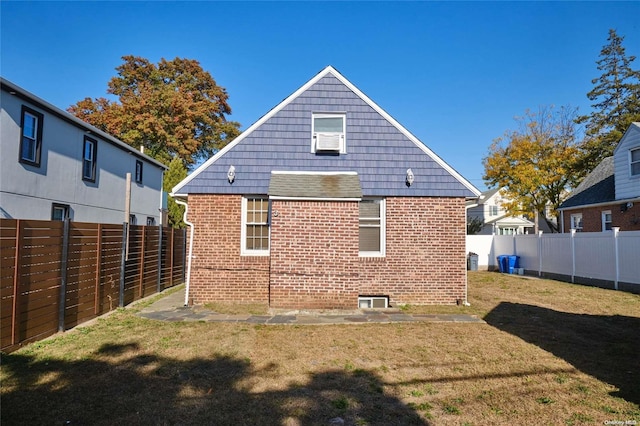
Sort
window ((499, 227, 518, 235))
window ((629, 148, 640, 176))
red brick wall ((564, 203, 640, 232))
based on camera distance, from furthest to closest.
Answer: window ((499, 227, 518, 235)) → red brick wall ((564, 203, 640, 232)) → window ((629, 148, 640, 176))

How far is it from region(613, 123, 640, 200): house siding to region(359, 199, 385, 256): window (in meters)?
14.4

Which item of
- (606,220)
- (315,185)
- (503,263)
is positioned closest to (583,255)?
(503,263)

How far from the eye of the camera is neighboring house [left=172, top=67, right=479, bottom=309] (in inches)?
390

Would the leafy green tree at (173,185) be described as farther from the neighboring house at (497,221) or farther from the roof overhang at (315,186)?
the neighboring house at (497,221)

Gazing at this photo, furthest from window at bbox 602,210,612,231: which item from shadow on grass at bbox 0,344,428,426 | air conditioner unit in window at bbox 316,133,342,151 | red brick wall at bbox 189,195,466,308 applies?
shadow on grass at bbox 0,344,428,426

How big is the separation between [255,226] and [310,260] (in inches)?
77.1

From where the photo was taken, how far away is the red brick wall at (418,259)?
998 centimetres

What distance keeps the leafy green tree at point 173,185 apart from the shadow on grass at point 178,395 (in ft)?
61.7

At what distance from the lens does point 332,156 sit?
10.3 m

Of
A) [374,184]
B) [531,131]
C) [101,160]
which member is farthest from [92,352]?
[531,131]

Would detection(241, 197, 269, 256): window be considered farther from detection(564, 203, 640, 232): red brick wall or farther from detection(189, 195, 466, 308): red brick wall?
detection(564, 203, 640, 232): red brick wall

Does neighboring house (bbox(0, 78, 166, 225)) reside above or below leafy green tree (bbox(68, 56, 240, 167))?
below

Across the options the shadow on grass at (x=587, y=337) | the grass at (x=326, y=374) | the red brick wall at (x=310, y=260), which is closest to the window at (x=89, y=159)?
the grass at (x=326, y=374)

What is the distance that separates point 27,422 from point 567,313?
1078cm
